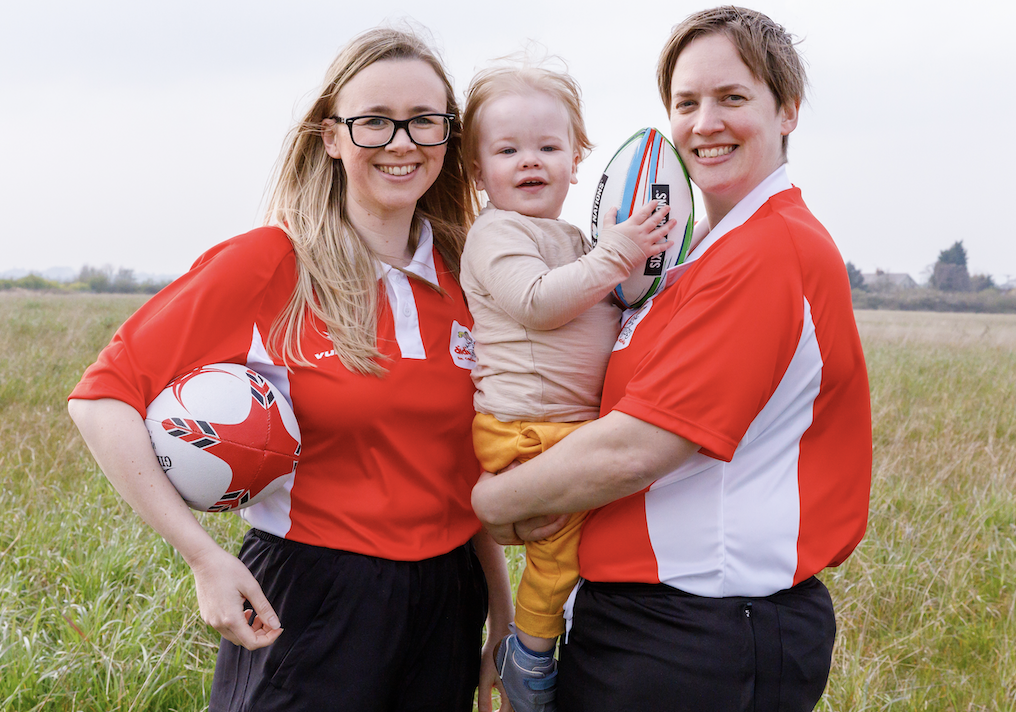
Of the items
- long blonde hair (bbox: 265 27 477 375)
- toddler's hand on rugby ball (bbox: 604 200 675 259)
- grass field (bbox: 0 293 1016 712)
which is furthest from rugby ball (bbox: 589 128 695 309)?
grass field (bbox: 0 293 1016 712)

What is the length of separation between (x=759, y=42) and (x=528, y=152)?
78cm

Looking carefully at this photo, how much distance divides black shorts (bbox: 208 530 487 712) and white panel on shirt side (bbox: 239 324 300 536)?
0.17 ft

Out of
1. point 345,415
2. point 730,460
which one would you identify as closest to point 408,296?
point 345,415

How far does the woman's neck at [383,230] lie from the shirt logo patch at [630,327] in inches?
32.6

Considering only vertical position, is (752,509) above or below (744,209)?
below

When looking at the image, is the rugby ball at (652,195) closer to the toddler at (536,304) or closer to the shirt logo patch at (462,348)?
the toddler at (536,304)

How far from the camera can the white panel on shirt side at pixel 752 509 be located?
178cm

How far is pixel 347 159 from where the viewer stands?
237cm

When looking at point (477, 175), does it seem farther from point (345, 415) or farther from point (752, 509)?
point (752, 509)

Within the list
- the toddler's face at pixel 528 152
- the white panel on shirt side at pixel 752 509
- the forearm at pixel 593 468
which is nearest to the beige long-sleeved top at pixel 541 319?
the toddler's face at pixel 528 152

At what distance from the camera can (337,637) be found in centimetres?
212

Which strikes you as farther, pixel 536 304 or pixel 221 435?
pixel 536 304

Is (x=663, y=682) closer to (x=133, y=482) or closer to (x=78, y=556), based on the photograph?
(x=133, y=482)

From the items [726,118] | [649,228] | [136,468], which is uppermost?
[726,118]
